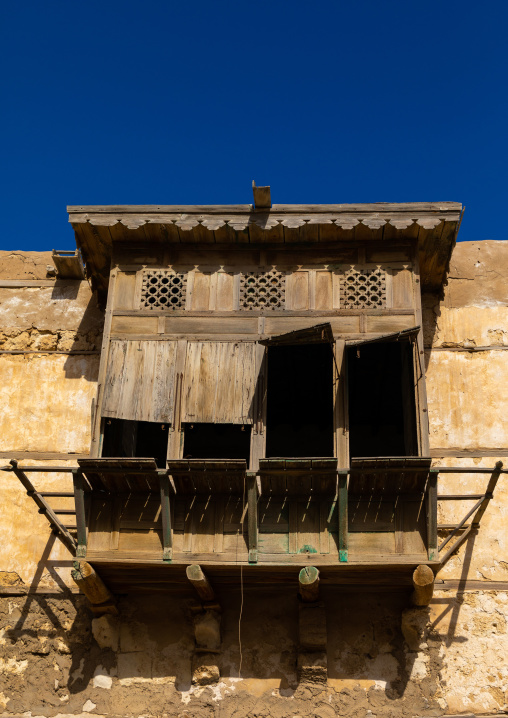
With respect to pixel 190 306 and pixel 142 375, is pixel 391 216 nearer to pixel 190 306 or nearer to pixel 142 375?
pixel 190 306

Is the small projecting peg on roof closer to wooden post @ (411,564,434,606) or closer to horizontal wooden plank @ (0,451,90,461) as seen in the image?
horizontal wooden plank @ (0,451,90,461)

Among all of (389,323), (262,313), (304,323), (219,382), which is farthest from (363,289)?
(219,382)

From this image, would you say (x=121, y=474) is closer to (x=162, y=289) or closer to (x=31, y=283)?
(x=162, y=289)

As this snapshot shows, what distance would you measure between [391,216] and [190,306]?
8.33 feet

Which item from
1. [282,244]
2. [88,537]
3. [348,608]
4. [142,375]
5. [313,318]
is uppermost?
[282,244]

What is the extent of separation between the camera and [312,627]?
32.7 ft

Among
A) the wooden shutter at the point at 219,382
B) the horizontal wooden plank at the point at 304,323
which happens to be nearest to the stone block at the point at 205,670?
the wooden shutter at the point at 219,382

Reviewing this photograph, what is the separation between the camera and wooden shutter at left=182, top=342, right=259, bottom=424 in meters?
9.95

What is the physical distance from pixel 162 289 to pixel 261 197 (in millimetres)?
1600

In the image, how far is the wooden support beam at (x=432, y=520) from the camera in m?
9.26

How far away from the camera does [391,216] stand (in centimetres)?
1052

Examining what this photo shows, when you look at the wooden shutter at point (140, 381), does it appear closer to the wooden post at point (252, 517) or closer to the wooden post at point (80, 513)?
the wooden post at point (80, 513)

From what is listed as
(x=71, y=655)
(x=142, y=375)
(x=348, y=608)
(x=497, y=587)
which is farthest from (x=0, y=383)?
(x=497, y=587)

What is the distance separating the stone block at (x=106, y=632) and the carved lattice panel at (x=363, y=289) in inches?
175
